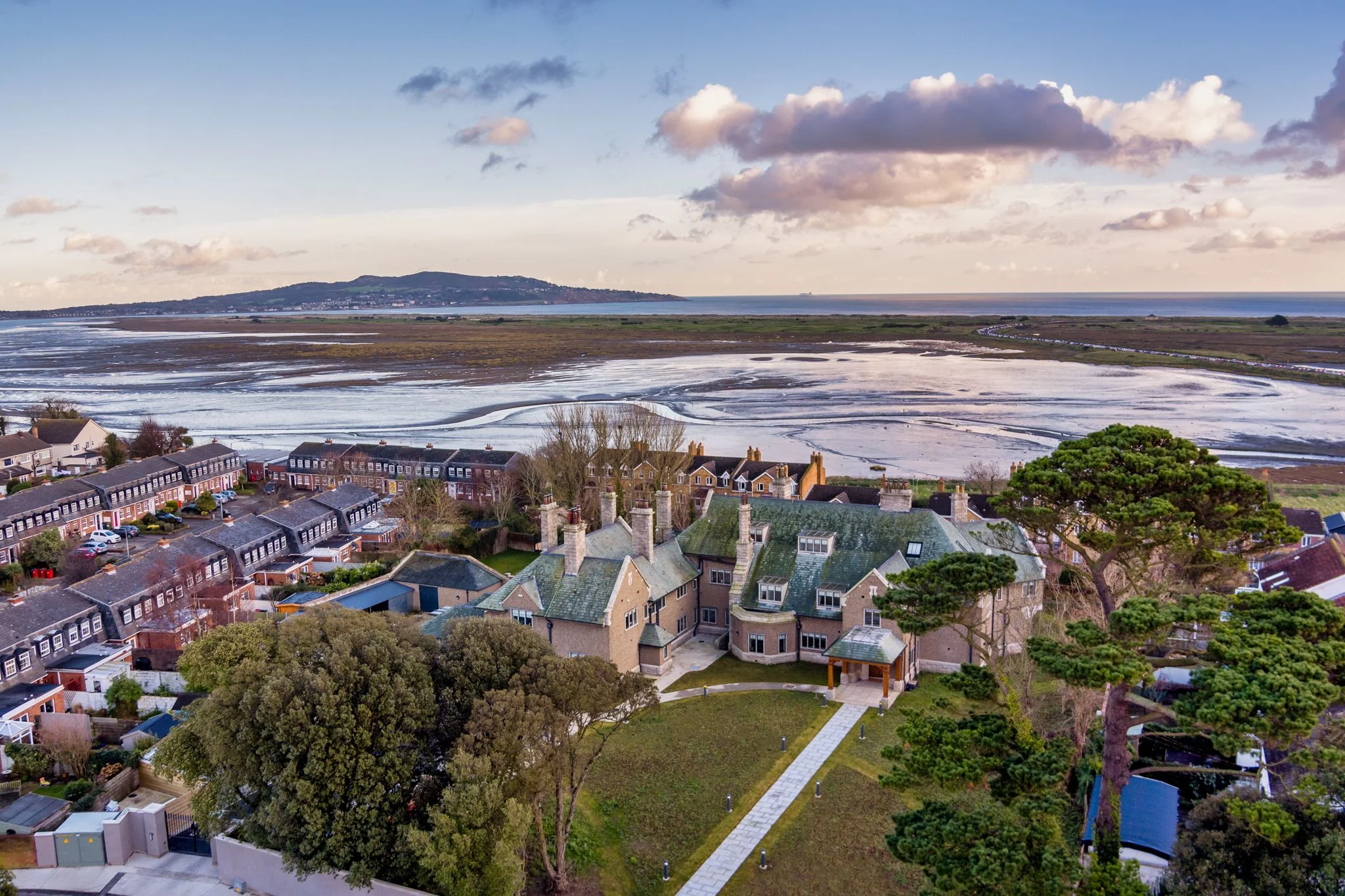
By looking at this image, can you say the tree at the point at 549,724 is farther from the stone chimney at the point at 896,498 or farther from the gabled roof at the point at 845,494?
the gabled roof at the point at 845,494

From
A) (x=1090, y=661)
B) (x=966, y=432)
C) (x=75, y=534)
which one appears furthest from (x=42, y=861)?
(x=966, y=432)

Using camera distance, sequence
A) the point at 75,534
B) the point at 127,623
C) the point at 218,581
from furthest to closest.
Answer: the point at 75,534, the point at 218,581, the point at 127,623

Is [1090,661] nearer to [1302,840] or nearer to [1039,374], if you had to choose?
[1302,840]

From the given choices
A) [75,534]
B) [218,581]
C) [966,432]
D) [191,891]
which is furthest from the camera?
[966,432]

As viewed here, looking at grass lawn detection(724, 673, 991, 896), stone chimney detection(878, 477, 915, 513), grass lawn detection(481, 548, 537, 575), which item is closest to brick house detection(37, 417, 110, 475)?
grass lawn detection(481, 548, 537, 575)

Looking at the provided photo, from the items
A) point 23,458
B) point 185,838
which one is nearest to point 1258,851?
point 185,838
